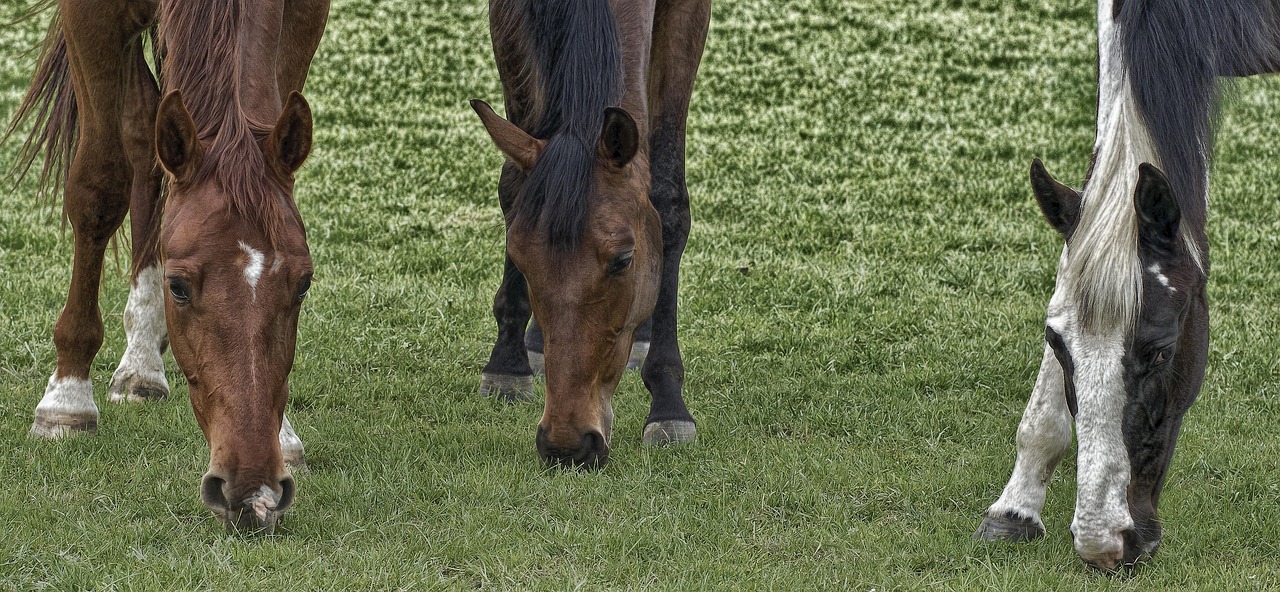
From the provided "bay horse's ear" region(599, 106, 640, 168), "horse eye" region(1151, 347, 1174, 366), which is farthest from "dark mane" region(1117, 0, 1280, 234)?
"bay horse's ear" region(599, 106, 640, 168)

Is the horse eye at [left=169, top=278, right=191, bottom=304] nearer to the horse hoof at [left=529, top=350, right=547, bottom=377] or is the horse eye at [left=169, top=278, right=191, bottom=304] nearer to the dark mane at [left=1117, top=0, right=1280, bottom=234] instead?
the horse hoof at [left=529, top=350, right=547, bottom=377]

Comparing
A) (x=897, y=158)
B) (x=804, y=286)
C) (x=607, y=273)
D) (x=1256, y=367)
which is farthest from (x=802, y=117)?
(x=607, y=273)

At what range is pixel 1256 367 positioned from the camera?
6.27 m

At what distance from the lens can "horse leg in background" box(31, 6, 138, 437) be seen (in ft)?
17.0

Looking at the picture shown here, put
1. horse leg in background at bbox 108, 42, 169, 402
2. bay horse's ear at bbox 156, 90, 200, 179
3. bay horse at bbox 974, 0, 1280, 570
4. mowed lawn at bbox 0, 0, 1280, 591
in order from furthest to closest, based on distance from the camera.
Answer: horse leg in background at bbox 108, 42, 169, 402 → mowed lawn at bbox 0, 0, 1280, 591 → bay horse's ear at bbox 156, 90, 200, 179 → bay horse at bbox 974, 0, 1280, 570

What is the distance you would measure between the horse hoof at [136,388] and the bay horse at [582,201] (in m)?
1.89

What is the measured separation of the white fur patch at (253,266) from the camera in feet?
12.6

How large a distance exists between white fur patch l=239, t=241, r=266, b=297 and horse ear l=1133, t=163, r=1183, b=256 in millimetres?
2586

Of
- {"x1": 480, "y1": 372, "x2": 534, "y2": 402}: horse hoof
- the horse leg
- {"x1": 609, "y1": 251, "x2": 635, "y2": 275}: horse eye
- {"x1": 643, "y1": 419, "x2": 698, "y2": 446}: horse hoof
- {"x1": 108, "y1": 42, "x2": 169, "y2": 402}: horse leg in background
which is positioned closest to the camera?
A: {"x1": 609, "y1": 251, "x2": 635, "y2": 275}: horse eye

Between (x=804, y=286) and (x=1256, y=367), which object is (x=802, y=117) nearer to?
(x=804, y=286)

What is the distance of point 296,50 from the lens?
5086 mm

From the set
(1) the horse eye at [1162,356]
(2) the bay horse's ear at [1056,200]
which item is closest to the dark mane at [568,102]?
(2) the bay horse's ear at [1056,200]

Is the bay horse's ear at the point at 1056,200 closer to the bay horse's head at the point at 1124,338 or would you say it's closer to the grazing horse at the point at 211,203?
the bay horse's head at the point at 1124,338

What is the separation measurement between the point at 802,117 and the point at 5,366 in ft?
24.9
